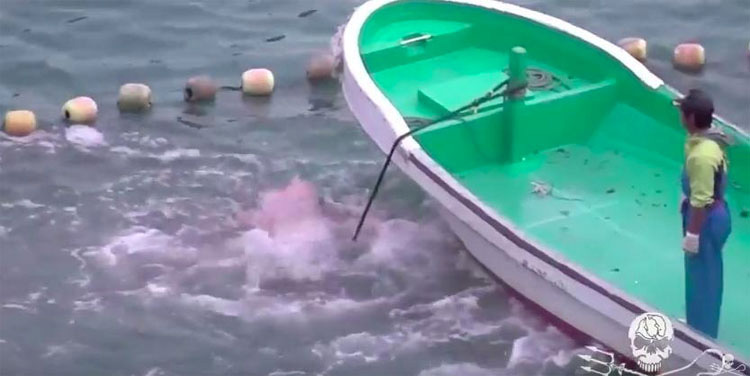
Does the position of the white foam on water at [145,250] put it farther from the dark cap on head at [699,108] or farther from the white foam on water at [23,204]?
the dark cap on head at [699,108]

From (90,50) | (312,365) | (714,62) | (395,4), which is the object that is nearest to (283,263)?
(312,365)

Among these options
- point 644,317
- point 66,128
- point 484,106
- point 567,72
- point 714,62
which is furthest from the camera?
point 714,62

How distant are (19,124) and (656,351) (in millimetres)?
6240

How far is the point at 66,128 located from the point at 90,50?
5.97 ft

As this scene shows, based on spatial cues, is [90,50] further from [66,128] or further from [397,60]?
[397,60]

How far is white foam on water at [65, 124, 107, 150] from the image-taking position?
10.5 m

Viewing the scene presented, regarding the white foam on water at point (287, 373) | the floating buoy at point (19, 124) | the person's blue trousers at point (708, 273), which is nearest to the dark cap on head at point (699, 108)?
the person's blue trousers at point (708, 273)

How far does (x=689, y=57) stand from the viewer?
38.2 ft

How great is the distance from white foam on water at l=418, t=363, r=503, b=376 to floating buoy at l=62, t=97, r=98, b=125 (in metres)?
4.56

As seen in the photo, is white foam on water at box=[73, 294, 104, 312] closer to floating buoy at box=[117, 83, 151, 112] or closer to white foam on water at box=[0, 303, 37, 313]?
white foam on water at box=[0, 303, 37, 313]

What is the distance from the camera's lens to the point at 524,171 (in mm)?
8734

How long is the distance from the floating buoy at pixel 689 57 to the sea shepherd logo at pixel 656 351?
521 centimetres
